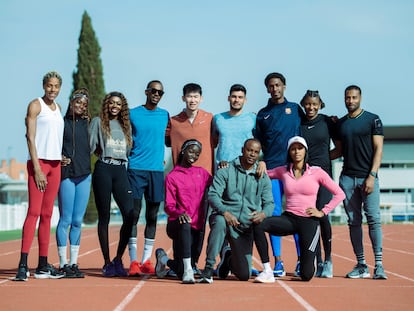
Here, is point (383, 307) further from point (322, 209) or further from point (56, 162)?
point (56, 162)

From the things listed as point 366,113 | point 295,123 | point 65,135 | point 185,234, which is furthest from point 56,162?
point 366,113

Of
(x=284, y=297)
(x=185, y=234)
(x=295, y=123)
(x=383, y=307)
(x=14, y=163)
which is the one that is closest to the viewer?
(x=383, y=307)

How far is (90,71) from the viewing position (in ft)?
149

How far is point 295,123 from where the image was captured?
878 cm

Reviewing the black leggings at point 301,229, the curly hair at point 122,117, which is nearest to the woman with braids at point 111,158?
the curly hair at point 122,117

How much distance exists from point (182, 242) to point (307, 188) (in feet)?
4.86

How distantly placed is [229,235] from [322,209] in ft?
3.53

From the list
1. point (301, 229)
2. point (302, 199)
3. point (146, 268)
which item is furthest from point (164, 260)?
point (302, 199)

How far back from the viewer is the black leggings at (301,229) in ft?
27.4

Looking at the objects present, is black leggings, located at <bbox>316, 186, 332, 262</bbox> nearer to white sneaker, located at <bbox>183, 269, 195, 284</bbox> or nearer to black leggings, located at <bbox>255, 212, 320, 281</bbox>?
black leggings, located at <bbox>255, 212, 320, 281</bbox>

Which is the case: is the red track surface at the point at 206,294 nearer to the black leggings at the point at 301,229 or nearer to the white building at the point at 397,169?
the black leggings at the point at 301,229

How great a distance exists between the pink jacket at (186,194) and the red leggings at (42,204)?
1.17 meters

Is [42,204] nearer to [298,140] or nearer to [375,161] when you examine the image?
[298,140]

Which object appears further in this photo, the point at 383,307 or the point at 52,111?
the point at 52,111
